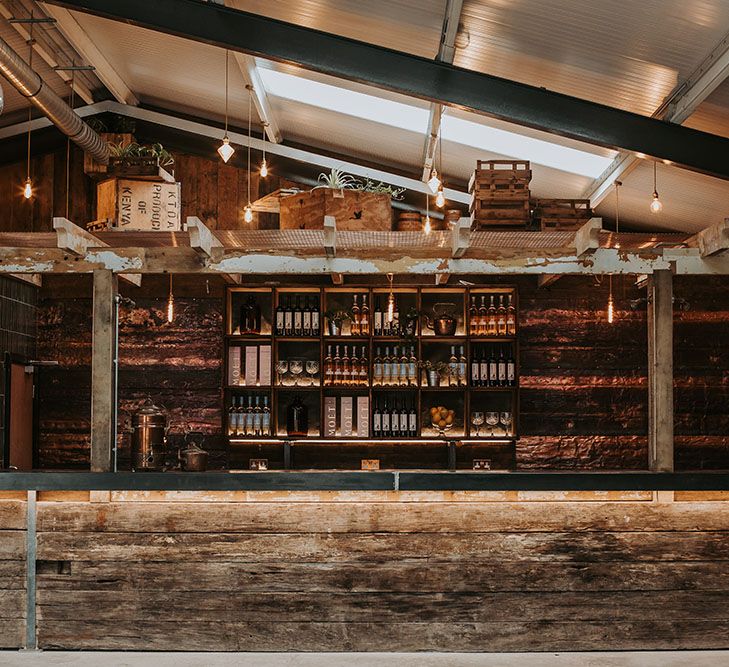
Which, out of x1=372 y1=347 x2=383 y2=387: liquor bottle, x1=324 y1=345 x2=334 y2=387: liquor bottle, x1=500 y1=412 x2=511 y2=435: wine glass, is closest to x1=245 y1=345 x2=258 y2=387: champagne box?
x1=324 y1=345 x2=334 y2=387: liquor bottle

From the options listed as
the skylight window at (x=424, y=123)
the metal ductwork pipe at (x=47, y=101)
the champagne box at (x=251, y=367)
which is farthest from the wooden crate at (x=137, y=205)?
the skylight window at (x=424, y=123)

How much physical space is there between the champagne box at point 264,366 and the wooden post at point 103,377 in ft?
9.04

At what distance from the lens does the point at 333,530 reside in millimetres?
6219

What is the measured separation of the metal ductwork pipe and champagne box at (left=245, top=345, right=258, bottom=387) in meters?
2.33

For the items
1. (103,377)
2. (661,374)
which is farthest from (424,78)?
(103,377)

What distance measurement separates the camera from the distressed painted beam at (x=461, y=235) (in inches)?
243

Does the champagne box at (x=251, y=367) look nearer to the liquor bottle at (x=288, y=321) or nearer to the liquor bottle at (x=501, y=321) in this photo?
the liquor bottle at (x=288, y=321)

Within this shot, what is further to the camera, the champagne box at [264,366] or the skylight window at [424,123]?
the champagne box at [264,366]

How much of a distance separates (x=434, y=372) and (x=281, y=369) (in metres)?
1.46

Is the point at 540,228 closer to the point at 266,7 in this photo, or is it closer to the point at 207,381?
the point at 266,7

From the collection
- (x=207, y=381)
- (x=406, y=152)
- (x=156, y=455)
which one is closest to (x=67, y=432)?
(x=207, y=381)

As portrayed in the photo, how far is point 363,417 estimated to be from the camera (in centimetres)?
919

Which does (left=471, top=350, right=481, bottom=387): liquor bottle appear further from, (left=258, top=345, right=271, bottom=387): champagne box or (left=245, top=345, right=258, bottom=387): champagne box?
(left=245, top=345, right=258, bottom=387): champagne box

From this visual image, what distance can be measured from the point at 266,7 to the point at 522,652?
473cm
